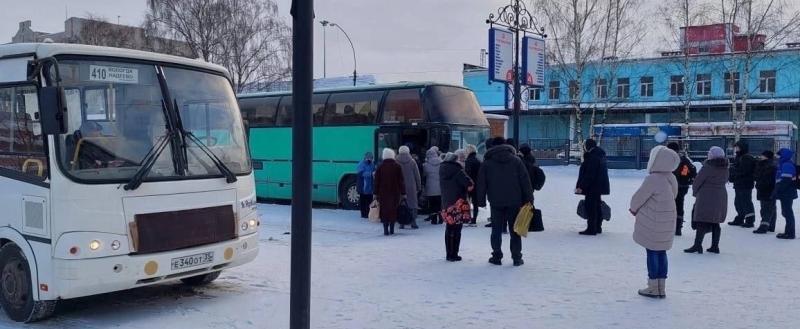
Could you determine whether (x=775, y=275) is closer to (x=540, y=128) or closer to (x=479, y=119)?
(x=479, y=119)

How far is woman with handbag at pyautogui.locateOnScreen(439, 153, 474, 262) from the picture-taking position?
31.7 ft

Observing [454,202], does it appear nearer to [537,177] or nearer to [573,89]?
[537,177]

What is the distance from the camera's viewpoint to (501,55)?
17.6 m

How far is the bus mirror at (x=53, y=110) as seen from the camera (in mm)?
6043

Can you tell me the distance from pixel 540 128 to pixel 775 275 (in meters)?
44.1

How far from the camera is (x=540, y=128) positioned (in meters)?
52.4

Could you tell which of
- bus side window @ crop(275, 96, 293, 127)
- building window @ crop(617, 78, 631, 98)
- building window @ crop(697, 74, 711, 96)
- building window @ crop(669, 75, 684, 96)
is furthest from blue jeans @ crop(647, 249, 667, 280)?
building window @ crop(617, 78, 631, 98)

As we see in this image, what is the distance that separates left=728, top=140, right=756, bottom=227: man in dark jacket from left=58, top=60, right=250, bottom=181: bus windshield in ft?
32.5

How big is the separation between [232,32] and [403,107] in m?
23.3

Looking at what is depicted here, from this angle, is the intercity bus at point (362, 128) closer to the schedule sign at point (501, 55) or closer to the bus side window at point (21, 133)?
the schedule sign at point (501, 55)

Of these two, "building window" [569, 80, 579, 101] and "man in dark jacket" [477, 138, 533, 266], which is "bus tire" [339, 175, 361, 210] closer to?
"man in dark jacket" [477, 138, 533, 266]

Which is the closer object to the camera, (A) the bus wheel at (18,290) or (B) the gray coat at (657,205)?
(A) the bus wheel at (18,290)

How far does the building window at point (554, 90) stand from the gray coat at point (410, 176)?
36.8 metres

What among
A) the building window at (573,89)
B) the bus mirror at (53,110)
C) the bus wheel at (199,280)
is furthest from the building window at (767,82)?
the bus mirror at (53,110)
